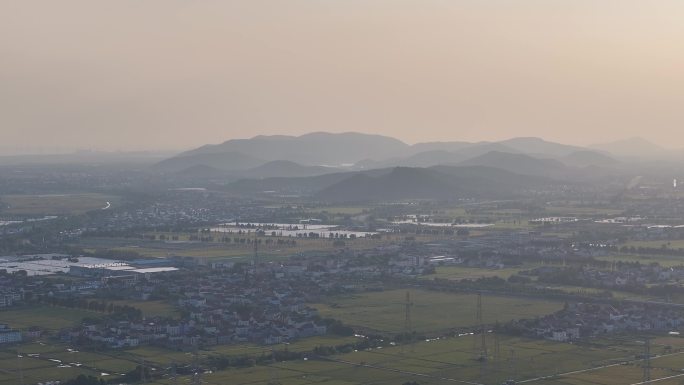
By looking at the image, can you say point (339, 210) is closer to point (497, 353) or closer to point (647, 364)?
point (497, 353)

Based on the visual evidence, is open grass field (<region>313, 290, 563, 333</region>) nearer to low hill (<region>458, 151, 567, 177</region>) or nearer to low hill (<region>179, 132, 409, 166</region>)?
low hill (<region>458, 151, 567, 177</region>)

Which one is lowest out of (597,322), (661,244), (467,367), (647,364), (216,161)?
(467,367)

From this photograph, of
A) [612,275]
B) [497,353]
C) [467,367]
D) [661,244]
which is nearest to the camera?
[467,367]

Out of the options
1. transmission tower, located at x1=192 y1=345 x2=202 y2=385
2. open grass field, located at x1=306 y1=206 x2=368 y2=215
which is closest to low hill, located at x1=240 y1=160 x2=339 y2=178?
open grass field, located at x1=306 y1=206 x2=368 y2=215

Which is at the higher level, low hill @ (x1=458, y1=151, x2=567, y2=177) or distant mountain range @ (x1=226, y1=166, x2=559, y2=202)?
low hill @ (x1=458, y1=151, x2=567, y2=177)

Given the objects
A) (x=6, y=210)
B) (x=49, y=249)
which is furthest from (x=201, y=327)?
(x=6, y=210)

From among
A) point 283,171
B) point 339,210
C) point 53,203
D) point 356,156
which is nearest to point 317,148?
point 356,156
